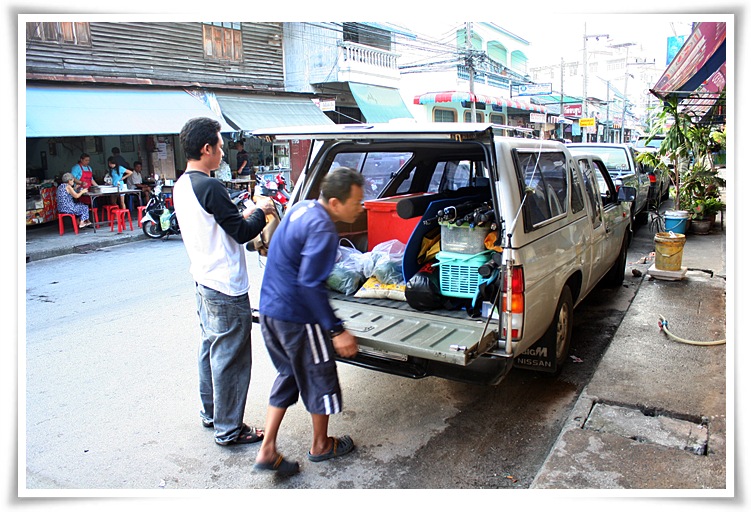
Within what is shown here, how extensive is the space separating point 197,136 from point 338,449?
1.99 meters

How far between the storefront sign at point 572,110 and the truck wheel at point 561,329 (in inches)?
1514

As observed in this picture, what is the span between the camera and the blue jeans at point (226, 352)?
347 centimetres

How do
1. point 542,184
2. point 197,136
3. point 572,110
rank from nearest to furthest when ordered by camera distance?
point 197,136, point 542,184, point 572,110

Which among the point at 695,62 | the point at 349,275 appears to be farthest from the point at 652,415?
the point at 695,62

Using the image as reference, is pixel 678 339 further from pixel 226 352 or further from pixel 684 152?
pixel 684 152

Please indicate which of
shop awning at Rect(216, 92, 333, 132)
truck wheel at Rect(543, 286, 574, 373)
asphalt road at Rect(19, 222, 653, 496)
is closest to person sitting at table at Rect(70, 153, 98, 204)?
shop awning at Rect(216, 92, 333, 132)

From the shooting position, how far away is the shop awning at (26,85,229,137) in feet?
38.3

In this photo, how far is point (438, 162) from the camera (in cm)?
575

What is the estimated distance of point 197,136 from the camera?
3.34 meters

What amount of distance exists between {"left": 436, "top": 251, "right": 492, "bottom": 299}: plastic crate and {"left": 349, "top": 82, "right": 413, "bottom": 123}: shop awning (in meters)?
16.6

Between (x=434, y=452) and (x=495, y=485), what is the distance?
0.45 m

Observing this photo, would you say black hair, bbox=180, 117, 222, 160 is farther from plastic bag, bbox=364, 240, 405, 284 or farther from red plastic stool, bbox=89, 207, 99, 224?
red plastic stool, bbox=89, 207, 99, 224

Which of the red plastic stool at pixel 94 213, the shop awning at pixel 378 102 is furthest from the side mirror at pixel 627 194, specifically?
the shop awning at pixel 378 102
